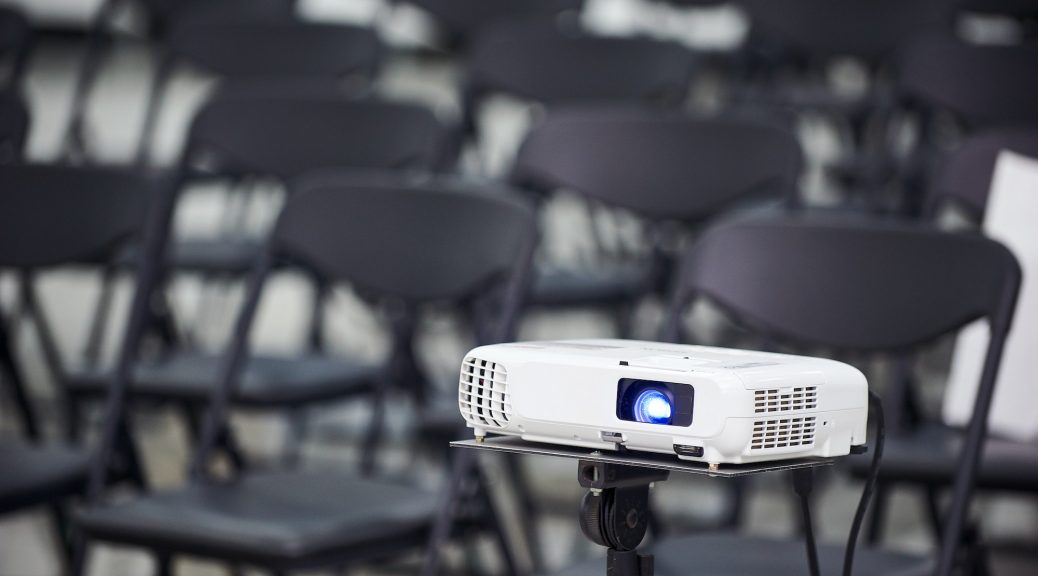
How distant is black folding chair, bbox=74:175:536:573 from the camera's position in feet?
6.79

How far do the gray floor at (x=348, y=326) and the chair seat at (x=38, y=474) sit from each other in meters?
0.67

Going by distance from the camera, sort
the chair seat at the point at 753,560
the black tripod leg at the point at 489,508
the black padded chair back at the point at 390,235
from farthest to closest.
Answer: the black padded chair back at the point at 390,235, the black tripod leg at the point at 489,508, the chair seat at the point at 753,560

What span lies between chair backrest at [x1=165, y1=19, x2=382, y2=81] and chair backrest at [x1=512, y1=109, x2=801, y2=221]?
1490 millimetres

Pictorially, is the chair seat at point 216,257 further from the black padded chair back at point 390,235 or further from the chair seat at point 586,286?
the black padded chair back at point 390,235

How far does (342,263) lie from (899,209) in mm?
1657

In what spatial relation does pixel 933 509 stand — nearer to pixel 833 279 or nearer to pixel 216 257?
pixel 833 279

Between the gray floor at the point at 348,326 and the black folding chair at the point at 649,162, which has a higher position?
the black folding chair at the point at 649,162

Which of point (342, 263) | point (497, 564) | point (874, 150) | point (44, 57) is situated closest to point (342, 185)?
point (342, 263)

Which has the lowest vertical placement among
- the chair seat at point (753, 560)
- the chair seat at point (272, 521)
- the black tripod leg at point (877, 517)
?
the black tripod leg at point (877, 517)

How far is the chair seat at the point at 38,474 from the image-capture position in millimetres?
2275

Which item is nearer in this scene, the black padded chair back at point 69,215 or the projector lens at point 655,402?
the projector lens at point 655,402

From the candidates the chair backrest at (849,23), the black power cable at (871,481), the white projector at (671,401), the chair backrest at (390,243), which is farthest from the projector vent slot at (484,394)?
the chair backrest at (849,23)

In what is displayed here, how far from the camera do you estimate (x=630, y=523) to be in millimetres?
1300

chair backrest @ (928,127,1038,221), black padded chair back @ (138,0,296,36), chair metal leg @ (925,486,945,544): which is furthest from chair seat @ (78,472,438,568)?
black padded chair back @ (138,0,296,36)
